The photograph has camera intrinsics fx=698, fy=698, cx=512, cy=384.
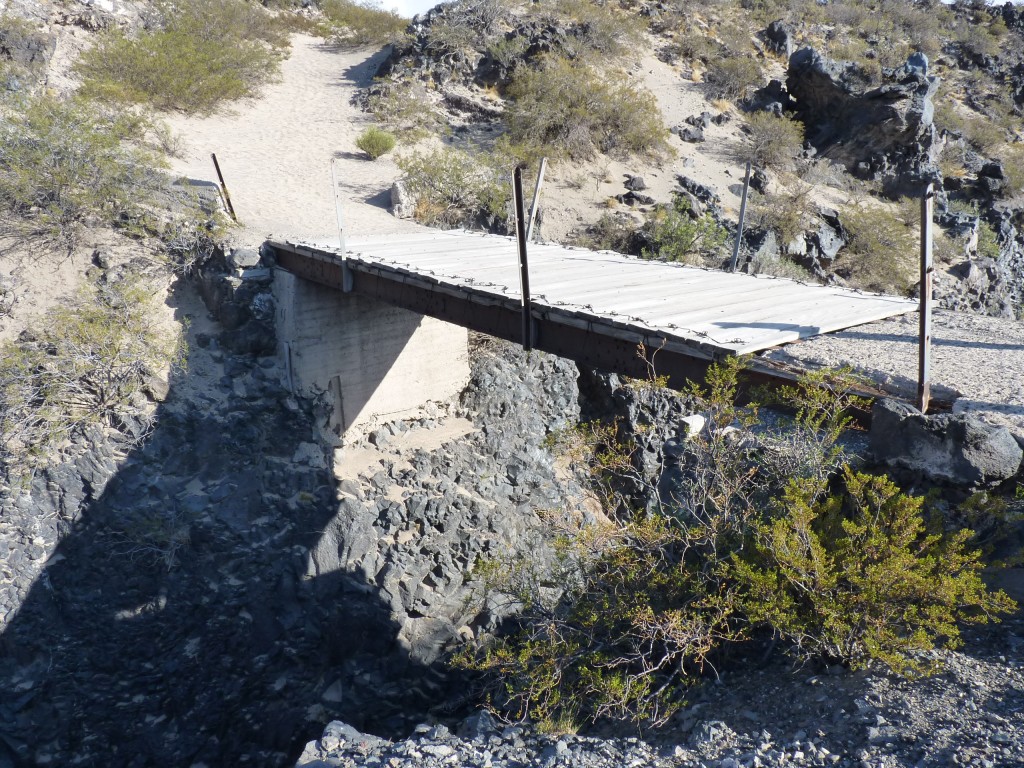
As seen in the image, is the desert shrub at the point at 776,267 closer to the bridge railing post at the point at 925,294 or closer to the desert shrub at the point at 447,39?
the desert shrub at the point at 447,39

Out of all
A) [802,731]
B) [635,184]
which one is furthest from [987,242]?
[802,731]

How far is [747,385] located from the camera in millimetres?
6184

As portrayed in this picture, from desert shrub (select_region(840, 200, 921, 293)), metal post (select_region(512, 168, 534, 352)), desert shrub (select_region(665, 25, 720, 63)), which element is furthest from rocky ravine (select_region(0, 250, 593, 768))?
desert shrub (select_region(665, 25, 720, 63))

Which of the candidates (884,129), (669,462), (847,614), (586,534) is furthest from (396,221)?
(884,129)

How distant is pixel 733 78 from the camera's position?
30203mm

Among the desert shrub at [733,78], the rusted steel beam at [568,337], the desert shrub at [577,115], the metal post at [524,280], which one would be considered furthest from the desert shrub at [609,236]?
the desert shrub at [733,78]

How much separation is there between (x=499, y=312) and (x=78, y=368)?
7.29 meters

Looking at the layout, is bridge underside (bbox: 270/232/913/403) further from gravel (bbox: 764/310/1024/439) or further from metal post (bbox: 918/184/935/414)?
metal post (bbox: 918/184/935/414)

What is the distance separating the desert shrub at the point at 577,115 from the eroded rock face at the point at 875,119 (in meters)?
7.84

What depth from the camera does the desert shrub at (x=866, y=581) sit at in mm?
5320

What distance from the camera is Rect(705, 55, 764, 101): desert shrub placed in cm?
3017

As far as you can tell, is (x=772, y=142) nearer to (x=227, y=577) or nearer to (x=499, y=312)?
(x=499, y=312)

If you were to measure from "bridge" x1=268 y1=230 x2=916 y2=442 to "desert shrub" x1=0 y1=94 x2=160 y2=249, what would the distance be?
375 centimetres

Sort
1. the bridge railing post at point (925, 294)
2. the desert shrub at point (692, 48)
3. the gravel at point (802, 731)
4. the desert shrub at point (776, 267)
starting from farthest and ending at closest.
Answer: the desert shrub at point (692, 48)
the desert shrub at point (776, 267)
the bridge railing post at point (925, 294)
the gravel at point (802, 731)
